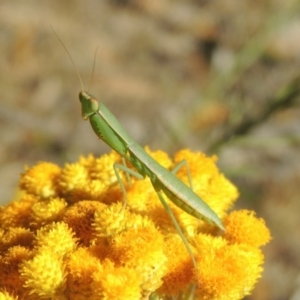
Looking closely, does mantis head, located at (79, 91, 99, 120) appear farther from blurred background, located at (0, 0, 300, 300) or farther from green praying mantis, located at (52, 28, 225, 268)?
blurred background, located at (0, 0, 300, 300)

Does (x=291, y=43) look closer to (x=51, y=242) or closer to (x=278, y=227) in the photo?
(x=278, y=227)

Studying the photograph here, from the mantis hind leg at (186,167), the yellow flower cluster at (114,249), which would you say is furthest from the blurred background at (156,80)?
the yellow flower cluster at (114,249)

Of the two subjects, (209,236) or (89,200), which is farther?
(89,200)

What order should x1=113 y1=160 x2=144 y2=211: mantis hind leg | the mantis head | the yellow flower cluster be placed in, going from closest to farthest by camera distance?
1. the yellow flower cluster
2. x1=113 y1=160 x2=144 y2=211: mantis hind leg
3. the mantis head

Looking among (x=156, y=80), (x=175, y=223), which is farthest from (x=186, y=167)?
(x=156, y=80)

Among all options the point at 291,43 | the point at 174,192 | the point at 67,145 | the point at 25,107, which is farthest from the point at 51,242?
the point at 291,43

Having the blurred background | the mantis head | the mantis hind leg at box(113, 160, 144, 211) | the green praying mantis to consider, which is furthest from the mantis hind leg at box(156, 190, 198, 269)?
the blurred background

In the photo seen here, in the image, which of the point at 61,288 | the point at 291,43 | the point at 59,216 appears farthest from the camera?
the point at 291,43

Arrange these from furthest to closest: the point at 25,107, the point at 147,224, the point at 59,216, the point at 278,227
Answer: the point at 25,107 → the point at 278,227 → the point at 59,216 → the point at 147,224
